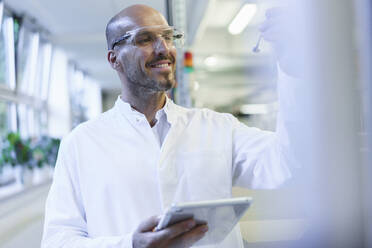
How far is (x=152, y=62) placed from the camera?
1.02m

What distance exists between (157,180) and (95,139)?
0.22 meters

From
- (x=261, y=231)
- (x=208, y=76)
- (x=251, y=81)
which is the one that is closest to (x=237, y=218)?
(x=261, y=231)

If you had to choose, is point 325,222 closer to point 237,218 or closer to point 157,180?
point 237,218

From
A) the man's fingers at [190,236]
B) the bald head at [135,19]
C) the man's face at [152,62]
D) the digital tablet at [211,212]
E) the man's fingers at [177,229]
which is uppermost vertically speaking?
the bald head at [135,19]

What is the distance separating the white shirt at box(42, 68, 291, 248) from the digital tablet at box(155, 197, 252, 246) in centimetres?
24

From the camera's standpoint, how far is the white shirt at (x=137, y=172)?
96 cm

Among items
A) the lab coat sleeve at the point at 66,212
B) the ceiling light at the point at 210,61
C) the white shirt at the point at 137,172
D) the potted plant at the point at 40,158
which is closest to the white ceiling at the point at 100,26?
the ceiling light at the point at 210,61

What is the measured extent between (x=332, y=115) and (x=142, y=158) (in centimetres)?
74

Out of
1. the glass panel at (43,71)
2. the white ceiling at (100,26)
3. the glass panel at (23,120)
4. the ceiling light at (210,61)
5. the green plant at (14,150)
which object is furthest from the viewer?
the glass panel at (43,71)

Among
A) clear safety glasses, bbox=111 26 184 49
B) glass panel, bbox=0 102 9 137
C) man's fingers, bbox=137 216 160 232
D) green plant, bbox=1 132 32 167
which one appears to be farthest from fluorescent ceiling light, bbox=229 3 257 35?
glass panel, bbox=0 102 9 137

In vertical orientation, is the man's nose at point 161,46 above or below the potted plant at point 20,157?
above

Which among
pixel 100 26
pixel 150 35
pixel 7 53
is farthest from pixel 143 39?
pixel 7 53

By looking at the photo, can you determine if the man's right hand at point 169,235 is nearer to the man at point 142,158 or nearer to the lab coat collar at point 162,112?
the man at point 142,158

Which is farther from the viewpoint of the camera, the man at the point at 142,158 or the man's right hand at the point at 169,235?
the man at the point at 142,158
